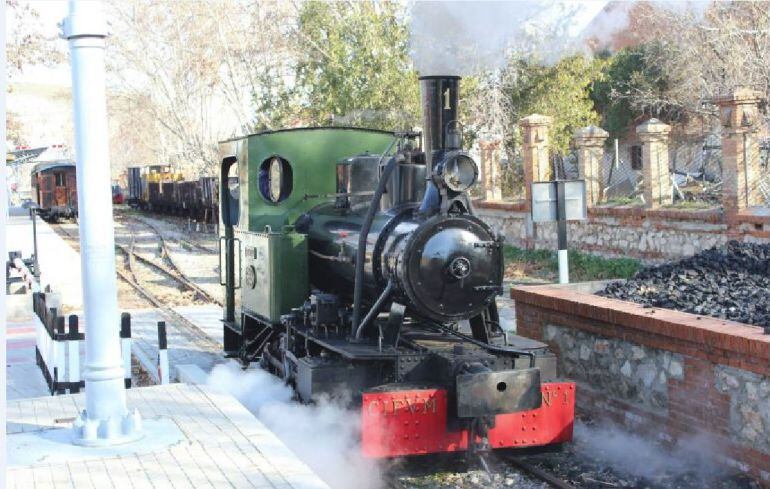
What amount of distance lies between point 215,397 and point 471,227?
91.3 inches

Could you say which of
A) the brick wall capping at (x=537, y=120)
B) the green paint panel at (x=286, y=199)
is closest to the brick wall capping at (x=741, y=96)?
the brick wall capping at (x=537, y=120)

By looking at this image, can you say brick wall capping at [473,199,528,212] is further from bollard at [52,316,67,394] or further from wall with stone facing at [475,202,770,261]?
bollard at [52,316,67,394]

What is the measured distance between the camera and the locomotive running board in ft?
19.8

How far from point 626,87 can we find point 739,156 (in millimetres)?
16654

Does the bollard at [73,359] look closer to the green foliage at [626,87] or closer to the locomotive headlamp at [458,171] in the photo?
the locomotive headlamp at [458,171]

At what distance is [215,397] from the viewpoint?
6977mm

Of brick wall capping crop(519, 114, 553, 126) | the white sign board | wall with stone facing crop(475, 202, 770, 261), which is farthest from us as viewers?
brick wall capping crop(519, 114, 553, 126)

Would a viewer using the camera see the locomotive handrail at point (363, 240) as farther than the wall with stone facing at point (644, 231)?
No

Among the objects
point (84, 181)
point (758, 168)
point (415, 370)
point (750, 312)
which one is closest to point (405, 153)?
point (415, 370)

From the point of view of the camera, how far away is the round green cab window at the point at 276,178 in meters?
8.34

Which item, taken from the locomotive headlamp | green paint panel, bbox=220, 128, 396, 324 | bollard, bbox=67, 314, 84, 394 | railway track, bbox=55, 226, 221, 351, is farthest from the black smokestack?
railway track, bbox=55, 226, 221, 351

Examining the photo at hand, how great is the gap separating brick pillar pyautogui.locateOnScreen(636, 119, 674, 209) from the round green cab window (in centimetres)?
902

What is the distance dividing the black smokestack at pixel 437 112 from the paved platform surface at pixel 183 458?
217 cm

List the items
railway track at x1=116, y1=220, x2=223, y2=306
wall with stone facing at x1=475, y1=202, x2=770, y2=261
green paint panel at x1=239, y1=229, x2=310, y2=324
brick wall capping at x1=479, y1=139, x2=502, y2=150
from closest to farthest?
green paint panel at x1=239, y1=229, x2=310, y2=324
wall with stone facing at x1=475, y1=202, x2=770, y2=261
railway track at x1=116, y1=220, x2=223, y2=306
brick wall capping at x1=479, y1=139, x2=502, y2=150
